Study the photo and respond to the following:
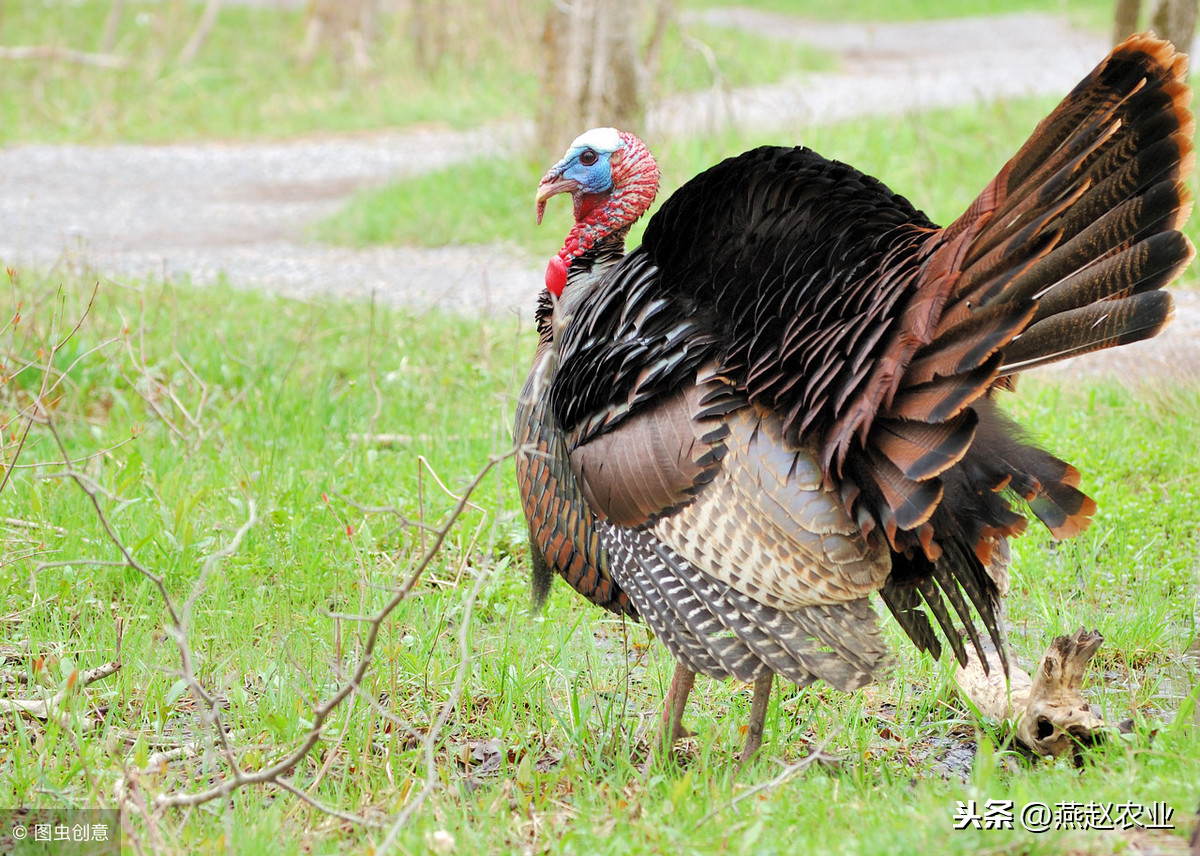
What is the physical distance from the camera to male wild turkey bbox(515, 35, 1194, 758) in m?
2.64

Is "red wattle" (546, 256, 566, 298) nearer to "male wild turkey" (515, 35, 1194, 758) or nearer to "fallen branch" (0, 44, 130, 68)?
"male wild turkey" (515, 35, 1194, 758)

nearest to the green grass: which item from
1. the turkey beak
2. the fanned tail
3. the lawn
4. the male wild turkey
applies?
the lawn

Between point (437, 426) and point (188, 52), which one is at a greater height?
point (188, 52)

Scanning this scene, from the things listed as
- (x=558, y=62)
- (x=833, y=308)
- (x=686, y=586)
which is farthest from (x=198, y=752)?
(x=558, y=62)

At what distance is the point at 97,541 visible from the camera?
430 cm

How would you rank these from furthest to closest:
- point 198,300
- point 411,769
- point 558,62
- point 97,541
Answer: point 558,62 → point 198,300 → point 97,541 → point 411,769

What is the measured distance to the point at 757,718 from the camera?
3.31 meters

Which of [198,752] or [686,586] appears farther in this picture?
[198,752]

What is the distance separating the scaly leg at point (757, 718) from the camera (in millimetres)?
3273

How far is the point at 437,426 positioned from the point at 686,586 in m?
2.65

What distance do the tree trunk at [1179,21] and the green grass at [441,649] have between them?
7.93ft

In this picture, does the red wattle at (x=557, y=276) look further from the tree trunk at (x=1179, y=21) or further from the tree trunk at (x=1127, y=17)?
the tree trunk at (x=1127, y=17)

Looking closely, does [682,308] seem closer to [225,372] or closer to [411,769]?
[411,769]

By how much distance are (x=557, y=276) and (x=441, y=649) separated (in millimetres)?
1307
